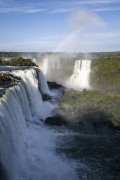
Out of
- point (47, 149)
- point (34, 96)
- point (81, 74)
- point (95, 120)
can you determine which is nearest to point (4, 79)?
point (34, 96)

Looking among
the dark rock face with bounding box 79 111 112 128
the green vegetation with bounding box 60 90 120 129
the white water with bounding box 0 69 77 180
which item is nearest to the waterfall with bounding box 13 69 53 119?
the green vegetation with bounding box 60 90 120 129

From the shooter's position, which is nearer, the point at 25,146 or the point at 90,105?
the point at 25,146

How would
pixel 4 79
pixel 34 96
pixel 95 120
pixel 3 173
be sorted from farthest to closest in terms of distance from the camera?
pixel 34 96, pixel 4 79, pixel 95 120, pixel 3 173

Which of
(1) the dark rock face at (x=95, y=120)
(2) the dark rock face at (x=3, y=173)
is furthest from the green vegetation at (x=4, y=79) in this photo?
(2) the dark rock face at (x=3, y=173)

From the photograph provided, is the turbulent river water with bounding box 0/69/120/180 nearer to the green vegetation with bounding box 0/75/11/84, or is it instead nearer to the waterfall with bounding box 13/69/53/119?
the waterfall with bounding box 13/69/53/119

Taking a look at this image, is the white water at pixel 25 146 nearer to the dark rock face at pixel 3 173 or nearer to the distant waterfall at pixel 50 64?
the dark rock face at pixel 3 173

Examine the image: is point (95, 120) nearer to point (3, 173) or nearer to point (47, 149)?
point (47, 149)
